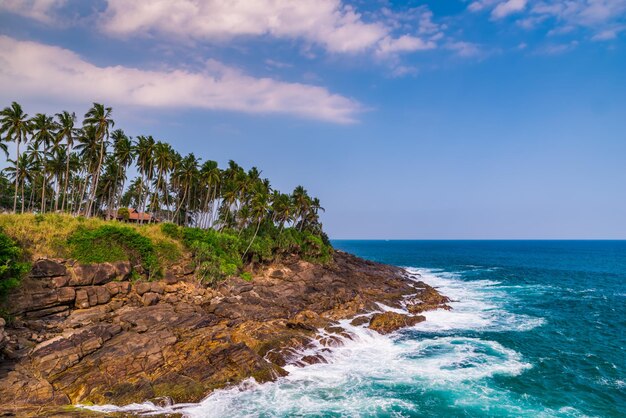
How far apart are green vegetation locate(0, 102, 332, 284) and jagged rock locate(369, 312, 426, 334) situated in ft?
73.0

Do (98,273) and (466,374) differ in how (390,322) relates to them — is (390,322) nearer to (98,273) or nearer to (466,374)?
(466,374)

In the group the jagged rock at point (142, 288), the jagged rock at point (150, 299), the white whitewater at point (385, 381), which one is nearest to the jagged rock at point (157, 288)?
the jagged rock at point (142, 288)

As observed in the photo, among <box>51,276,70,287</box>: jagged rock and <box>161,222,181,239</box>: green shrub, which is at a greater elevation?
<box>161,222,181,239</box>: green shrub

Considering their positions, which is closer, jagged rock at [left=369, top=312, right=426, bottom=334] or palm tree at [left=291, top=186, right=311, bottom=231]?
jagged rock at [left=369, top=312, right=426, bottom=334]

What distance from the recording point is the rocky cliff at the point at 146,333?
74.0 feet

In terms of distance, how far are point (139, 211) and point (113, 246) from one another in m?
27.7

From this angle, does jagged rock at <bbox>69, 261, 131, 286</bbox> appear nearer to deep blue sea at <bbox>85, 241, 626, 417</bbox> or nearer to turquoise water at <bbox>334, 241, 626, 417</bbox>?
deep blue sea at <bbox>85, 241, 626, 417</bbox>

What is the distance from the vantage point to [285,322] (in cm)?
3716

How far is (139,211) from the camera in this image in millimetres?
66438

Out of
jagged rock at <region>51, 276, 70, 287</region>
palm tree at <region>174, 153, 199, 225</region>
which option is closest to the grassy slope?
jagged rock at <region>51, 276, 70, 287</region>

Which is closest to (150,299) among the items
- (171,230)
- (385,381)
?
(171,230)

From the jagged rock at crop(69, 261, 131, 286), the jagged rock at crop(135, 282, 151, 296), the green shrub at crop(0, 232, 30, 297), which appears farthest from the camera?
the jagged rock at crop(135, 282, 151, 296)

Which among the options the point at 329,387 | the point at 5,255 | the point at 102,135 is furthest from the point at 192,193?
the point at 329,387

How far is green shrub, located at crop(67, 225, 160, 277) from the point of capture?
38250mm
